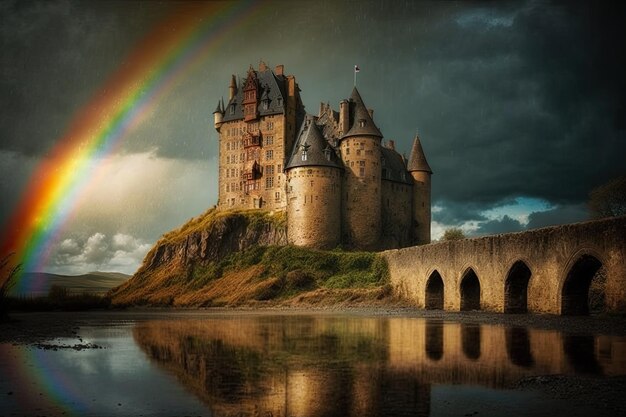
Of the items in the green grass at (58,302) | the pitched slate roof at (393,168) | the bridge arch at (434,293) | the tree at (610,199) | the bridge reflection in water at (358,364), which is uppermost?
the pitched slate roof at (393,168)

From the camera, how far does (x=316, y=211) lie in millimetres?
82062

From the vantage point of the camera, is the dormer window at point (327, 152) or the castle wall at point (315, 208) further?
the dormer window at point (327, 152)

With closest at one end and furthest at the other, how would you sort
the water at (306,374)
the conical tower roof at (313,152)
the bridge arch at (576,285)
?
the water at (306,374) → the bridge arch at (576,285) → the conical tower roof at (313,152)

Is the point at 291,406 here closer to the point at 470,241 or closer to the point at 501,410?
the point at 501,410

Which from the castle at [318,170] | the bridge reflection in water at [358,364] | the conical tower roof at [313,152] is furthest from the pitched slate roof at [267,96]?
the bridge reflection in water at [358,364]

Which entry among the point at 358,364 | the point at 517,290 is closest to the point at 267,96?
the point at 517,290

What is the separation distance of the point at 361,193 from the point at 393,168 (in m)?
12.3

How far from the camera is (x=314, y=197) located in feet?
270

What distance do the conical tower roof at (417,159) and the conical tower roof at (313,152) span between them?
1758 cm

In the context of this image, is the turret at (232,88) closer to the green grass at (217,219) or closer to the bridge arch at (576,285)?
the green grass at (217,219)

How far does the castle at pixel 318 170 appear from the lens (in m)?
82.9

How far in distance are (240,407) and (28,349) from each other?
13.9 metres

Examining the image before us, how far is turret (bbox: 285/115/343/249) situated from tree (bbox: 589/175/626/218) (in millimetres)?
31297

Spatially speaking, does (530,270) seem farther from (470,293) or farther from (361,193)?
(361,193)
